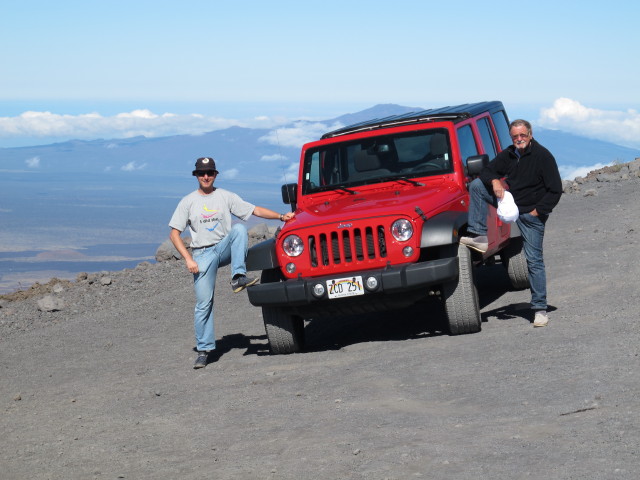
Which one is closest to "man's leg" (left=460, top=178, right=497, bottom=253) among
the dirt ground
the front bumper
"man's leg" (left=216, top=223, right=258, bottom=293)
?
the front bumper

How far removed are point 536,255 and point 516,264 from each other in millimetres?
2486

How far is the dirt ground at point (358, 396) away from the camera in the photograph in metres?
5.53

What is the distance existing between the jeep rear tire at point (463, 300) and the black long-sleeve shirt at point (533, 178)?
699 millimetres

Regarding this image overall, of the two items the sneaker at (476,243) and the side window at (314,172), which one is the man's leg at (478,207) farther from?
the side window at (314,172)

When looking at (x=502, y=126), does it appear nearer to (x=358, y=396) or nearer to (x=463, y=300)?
(x=463, y=300)

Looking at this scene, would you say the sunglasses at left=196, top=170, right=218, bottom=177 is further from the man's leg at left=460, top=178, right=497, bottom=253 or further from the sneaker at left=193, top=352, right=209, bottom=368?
the man's leg at left=460, top=178, right=497, bottom=253

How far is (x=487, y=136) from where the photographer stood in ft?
37.1

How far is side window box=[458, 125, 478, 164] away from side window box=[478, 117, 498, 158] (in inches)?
15.7

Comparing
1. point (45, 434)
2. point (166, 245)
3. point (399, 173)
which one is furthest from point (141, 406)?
point (166, 245)

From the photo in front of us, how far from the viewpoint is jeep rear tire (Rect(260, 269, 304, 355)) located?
933 centimetres

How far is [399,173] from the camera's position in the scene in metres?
10.2

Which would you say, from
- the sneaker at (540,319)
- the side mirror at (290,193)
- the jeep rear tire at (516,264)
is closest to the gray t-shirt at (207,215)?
the side mirror at (290,193)

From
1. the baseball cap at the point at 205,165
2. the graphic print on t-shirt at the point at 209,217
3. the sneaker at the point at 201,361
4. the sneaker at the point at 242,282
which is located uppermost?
the baseball cap at the point at 205,165

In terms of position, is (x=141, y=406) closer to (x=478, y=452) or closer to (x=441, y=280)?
(x=441, y=280)
